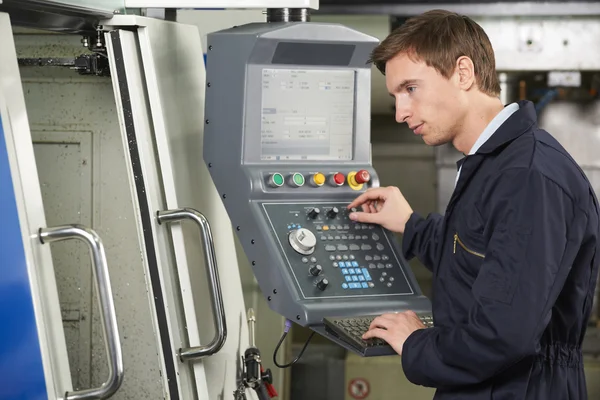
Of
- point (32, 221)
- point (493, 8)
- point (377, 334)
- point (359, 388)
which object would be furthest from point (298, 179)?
point (359, 388)

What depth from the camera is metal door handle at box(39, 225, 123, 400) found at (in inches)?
63.7

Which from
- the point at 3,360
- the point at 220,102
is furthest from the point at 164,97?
the point at 3,360

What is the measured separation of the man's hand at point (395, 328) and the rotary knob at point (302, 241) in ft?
1.00

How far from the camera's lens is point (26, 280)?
5.10 ft

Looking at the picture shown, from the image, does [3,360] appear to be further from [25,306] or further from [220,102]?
[220,102]

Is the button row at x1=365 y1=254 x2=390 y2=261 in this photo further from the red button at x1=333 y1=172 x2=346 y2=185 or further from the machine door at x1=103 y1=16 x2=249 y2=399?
the machine door at x1=103 y1=16 x2=249 y2=399

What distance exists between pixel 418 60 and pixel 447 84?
81mm

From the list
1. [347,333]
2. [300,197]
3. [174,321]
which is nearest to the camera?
[347,333]

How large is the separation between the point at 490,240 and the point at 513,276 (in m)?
0.09

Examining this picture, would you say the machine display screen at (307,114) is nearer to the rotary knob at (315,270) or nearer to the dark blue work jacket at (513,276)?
the rotary knob at (315,270)

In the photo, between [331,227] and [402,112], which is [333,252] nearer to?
[331,227]

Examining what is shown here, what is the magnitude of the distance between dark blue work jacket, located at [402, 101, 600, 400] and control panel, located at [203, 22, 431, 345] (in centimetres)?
34

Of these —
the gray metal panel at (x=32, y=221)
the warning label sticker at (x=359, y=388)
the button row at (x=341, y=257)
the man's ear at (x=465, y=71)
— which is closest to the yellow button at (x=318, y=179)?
the button row at (x=341, y=257)

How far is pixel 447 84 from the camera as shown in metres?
1.77
